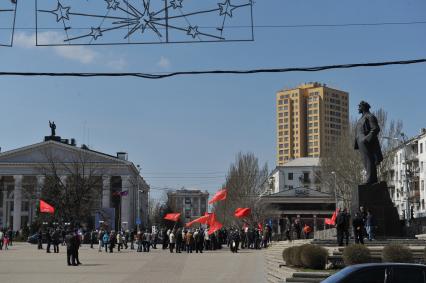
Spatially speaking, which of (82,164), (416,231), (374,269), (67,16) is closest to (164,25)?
(67,16)

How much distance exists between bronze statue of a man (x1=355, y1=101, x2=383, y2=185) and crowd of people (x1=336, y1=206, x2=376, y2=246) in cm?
172

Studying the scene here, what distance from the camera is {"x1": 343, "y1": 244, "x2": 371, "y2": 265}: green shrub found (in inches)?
749

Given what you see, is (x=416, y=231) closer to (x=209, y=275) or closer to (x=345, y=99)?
(x=209, y=275)

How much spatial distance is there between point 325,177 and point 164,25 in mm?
60652

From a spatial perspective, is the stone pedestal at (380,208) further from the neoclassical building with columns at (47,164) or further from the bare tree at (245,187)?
the neoclassical building with columns at (47,164)

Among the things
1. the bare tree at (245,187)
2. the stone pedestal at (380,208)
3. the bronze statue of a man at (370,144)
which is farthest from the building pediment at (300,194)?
the stone pedestal at (380,208)

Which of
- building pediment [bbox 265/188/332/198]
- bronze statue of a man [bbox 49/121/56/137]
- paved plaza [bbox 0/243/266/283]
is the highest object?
bronze statue of a man [bbox 49/121/56/137]

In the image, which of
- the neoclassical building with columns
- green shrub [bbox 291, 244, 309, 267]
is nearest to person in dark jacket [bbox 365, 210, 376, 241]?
green shrub [bbox 291, 244, 309, 267]

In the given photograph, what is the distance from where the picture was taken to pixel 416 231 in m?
30.1

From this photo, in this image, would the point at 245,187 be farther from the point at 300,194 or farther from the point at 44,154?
the point at 44,154

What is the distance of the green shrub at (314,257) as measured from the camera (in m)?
20.3

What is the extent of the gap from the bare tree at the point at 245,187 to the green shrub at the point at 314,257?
62.9 metres

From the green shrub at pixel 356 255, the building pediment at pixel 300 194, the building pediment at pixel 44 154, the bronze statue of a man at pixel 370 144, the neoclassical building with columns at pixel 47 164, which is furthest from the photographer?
the building pediment at pixel 44 154

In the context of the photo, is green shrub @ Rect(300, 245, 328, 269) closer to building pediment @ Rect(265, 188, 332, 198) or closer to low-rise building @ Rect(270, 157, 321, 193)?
building pediment @ Rect(265, 188, 332, 198)
